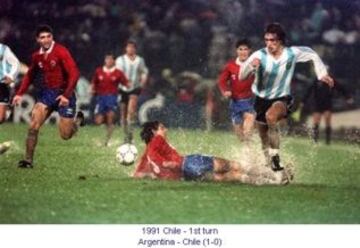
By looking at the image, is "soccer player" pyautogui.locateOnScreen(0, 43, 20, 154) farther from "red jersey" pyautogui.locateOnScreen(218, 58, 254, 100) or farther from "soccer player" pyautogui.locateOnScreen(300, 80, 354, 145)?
"soccer player" pyautogui.locateOnScreen(300, 80, 354, 145)

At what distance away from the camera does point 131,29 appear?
6789 mm

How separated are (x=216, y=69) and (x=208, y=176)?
1.37 metres

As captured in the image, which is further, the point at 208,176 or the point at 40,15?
the point at 40,15

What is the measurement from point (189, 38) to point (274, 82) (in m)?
1.56

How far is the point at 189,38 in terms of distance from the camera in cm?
654

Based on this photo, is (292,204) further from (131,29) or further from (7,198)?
(131,29)

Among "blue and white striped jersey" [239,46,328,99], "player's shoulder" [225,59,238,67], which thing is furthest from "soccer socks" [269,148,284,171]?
"player's shoulder" [225,59,238,67]

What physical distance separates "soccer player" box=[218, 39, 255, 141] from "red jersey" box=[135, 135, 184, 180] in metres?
0.84

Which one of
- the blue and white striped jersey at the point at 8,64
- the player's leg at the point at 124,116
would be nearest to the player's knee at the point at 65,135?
the blue and white striped jersey at the point at 8,64

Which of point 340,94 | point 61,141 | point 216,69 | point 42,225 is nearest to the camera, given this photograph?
point 42,225

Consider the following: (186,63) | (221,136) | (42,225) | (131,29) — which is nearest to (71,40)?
(131,29)

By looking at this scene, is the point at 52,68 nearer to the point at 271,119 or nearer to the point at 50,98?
the point at 50,98

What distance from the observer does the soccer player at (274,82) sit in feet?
16.6

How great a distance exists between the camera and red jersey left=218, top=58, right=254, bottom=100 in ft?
18.7
